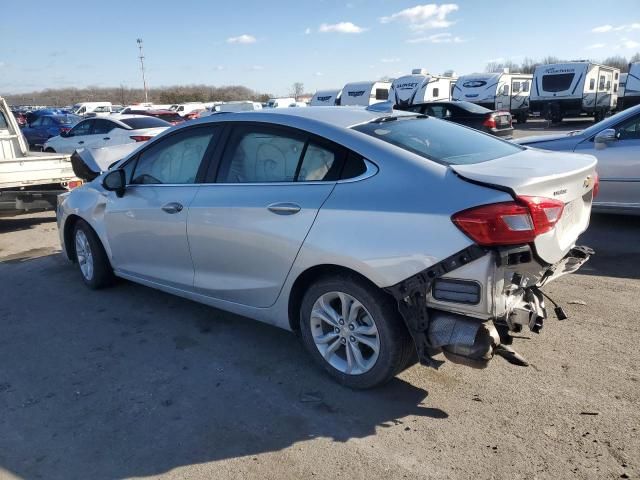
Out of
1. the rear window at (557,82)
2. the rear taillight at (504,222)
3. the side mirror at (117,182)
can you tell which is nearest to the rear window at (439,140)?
the rear taillight at (504,222)

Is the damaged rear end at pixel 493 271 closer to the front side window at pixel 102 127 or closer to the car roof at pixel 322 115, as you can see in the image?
the car roof at pixel 322 115

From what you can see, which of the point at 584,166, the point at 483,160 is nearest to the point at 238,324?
the point at 483,160

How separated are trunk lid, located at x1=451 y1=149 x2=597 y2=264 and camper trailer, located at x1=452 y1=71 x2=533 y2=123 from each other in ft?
85.2

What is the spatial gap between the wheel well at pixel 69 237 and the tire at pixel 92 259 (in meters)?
0.13

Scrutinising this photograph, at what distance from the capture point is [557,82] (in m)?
26.2

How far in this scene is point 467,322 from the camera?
2830 mm

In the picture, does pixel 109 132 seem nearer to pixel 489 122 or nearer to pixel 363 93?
pixel 489 122

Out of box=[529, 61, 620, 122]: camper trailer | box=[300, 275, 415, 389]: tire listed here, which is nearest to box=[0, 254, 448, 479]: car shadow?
box=[300, 275, 415, 389]: tire

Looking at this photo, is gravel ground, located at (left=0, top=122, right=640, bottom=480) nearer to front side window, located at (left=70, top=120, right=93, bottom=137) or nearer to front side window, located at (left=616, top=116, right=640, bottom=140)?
front side window, located at (left=616, top=116, right=640, bottom=140)

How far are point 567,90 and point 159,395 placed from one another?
1072 inches

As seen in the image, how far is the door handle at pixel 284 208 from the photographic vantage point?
3.33 metres

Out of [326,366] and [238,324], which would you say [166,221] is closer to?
[238,324]

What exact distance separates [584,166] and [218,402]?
2.66m

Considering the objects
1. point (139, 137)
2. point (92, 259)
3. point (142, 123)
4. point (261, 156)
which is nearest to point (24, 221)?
point (139, 137)
